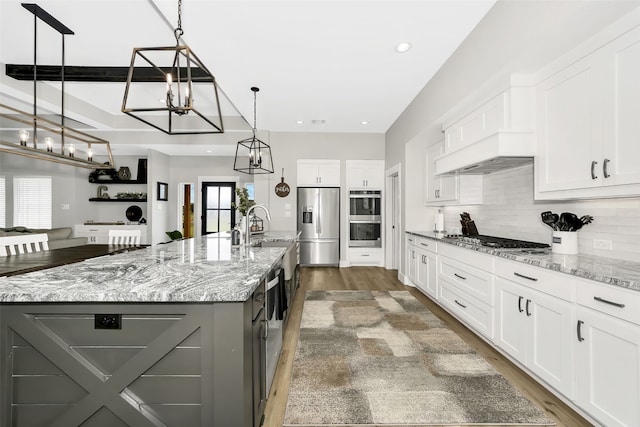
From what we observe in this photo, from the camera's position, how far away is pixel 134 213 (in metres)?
7.38

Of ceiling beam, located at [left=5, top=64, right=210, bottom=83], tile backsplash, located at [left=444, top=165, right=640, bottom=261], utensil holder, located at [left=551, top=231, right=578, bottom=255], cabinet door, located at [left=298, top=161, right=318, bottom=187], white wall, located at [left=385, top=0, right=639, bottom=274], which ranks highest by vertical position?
ceiling beam, located at [left=5, top=64, right=210, bottom=83]

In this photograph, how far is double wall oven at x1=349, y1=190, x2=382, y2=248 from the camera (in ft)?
19.5

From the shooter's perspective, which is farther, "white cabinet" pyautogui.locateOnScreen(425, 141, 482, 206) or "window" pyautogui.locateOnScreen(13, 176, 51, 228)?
"window" pyautogui.locateOnScreen(13, 176, 51, 228)

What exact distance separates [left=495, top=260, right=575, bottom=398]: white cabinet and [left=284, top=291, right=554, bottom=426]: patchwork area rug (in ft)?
0.76

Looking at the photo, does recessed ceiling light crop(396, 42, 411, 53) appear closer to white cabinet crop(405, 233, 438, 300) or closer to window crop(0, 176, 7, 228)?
white cabinet crop(405, 233, 438, 300)

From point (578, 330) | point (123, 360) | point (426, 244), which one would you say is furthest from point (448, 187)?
point (123, 360)

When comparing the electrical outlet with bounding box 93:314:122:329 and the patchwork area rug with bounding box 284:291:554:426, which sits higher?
the electrical outlet with bounding box 93:314:122:329

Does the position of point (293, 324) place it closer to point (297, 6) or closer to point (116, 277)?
point (116, 277)

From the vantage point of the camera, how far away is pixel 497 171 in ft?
10.3

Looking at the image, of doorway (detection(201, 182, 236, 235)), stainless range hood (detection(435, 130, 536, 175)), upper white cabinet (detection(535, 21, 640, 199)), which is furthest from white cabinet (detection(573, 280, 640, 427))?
doorway (detection(201, 182, 236, 235))

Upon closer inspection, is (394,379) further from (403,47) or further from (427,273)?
(403,47)

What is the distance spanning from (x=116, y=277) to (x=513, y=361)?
271 cm

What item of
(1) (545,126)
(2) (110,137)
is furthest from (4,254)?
(1) (545,126)

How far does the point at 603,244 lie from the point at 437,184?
2331 millimetres
